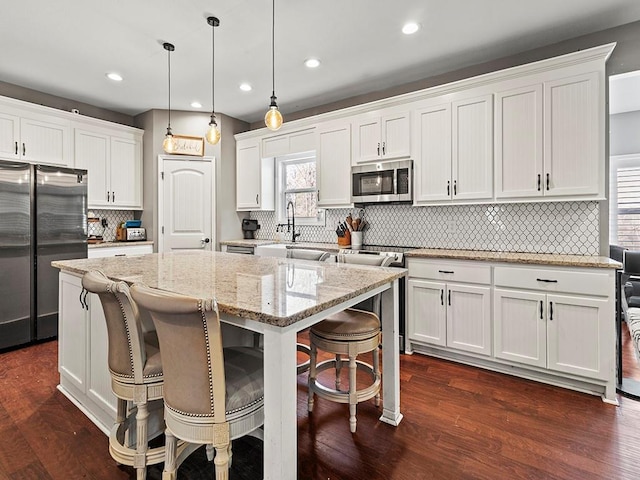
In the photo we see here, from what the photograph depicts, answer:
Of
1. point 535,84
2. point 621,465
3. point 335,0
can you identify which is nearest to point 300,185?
point 335,0

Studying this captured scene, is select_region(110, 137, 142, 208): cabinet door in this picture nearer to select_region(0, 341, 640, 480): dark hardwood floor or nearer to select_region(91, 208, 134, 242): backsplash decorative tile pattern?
select_region(91, 208, 134, 242): backsplash decorative tile pattern

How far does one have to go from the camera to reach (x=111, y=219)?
4.70m

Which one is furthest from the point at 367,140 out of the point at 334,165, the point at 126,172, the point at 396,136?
the point at 126,172

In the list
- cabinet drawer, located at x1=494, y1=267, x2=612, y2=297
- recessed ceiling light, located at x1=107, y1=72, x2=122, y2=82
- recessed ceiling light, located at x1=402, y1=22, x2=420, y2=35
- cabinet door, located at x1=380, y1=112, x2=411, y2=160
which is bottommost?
cabinet drawer, located at x1=494, y1=267, x2=612, y2=297

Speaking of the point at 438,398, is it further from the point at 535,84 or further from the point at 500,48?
the point at 500,48

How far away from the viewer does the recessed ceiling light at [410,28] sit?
2682mm

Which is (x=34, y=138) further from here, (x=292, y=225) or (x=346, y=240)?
(x=346, y=240)

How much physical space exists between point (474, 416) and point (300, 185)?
11.7 feet

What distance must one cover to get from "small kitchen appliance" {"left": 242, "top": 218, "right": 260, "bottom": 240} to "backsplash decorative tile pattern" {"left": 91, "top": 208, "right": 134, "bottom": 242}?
1693mm

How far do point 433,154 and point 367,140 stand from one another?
2.54ft

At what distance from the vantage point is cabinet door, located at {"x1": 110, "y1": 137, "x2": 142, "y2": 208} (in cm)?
446

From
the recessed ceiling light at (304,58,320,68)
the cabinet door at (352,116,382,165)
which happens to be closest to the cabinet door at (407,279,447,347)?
the cabinet door at (352,116,382,165)

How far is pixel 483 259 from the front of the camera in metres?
2.70

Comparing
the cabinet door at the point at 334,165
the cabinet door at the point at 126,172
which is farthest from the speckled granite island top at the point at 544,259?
the cabinet door at the point at 126,172
